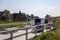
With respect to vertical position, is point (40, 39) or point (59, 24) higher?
point (59, 24)

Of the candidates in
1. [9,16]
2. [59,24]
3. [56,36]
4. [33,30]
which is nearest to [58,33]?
[56,36]

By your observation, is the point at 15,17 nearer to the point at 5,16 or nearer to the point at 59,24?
the point at 5,16

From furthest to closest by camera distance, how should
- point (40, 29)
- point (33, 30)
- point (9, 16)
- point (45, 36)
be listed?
1. point (9, 16)
2. point (40, 29)
3. point (33, 30)
4. point (45, 36)

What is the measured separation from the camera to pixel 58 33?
615cm

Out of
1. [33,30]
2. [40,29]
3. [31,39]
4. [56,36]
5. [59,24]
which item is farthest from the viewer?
[40,29]

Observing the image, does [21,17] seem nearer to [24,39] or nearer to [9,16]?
[9,16]

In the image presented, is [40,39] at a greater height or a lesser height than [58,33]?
lesser

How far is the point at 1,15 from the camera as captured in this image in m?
92.6

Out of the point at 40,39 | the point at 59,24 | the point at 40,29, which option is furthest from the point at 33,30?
the point at 59,24

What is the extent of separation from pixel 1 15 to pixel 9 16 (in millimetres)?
5268

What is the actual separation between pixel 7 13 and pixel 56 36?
89530 mm

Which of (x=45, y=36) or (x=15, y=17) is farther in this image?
(x=15, y=17)

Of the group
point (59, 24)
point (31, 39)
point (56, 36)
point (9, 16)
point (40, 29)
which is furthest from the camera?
point (9, 16)

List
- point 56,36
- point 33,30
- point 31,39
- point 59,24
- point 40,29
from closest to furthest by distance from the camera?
point 56,36
point 59,24
point 31,39
point 33,30
point 40,29
